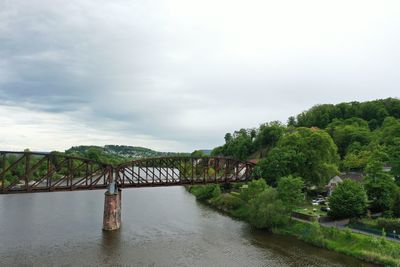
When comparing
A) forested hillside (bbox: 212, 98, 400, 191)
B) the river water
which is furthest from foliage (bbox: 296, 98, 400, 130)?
the river water

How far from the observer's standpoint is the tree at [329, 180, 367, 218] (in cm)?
4747

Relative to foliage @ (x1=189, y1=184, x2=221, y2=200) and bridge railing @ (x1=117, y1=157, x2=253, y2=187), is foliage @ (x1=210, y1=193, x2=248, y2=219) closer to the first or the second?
foliage @ (x1=189, y1=184, x2=221, y2=200)

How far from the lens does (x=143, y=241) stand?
4641 cm

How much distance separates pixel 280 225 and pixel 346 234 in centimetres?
1123

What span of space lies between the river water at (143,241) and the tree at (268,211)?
2.10 metres

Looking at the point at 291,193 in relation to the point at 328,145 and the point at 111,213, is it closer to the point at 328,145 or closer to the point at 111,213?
the point at 328,145

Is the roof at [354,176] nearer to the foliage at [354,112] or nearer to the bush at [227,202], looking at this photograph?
the bush at [227,202]

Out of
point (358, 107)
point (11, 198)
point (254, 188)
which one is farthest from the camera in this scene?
point (358, 107)

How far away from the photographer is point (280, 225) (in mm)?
52094

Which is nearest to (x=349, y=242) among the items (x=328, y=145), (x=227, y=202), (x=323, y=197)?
(x=323, y=197)

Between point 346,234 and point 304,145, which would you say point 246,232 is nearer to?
point 346,234

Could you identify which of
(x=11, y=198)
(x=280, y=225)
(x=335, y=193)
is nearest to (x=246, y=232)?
(x=280, y=225)

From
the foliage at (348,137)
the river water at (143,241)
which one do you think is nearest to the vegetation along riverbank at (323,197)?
the river water at (143,241)

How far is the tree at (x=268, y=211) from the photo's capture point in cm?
5156
